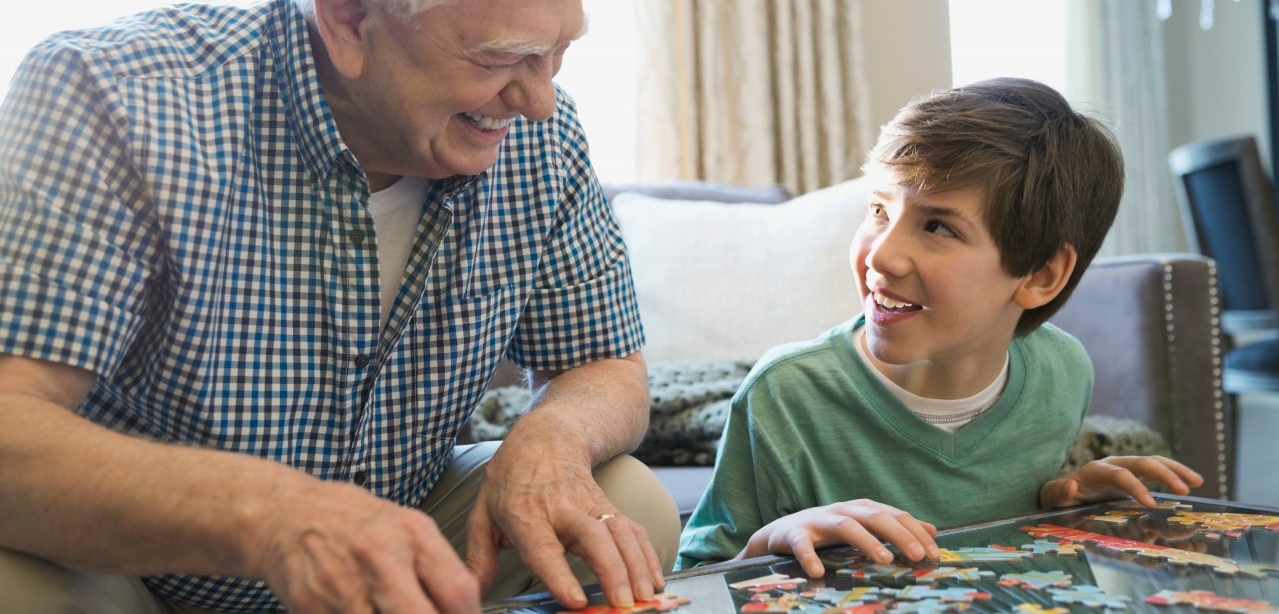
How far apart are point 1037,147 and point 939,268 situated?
0.82 feet

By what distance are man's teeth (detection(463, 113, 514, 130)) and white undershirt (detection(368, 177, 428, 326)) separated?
150mm

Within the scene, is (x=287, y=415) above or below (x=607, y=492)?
above

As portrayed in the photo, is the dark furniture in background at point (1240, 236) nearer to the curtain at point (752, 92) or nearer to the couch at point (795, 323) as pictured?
the curtain at point (752, 92)

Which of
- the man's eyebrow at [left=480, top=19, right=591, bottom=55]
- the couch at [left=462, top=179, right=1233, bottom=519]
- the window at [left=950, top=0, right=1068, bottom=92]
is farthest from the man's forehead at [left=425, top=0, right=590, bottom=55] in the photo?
the window at [left=950, top=0, right=1068, bottom=92]

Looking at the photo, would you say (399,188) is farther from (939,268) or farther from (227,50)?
(939,268)

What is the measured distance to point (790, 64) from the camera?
4121 mm

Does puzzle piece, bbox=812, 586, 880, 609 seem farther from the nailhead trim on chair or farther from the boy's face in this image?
the nailhead trim on chair

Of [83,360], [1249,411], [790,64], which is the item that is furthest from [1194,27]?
[83,360]

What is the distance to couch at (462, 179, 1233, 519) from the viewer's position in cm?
237

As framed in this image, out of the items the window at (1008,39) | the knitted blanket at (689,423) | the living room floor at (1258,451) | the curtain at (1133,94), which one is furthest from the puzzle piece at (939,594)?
the curtain at (1133,94)

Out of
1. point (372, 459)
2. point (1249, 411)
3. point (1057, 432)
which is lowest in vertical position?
point (1249, 411)

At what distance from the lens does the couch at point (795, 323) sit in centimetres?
237

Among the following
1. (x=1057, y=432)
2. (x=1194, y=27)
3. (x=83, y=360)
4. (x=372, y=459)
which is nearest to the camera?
(x=83, y=360)

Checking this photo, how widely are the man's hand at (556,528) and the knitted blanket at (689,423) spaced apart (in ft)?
3.37
